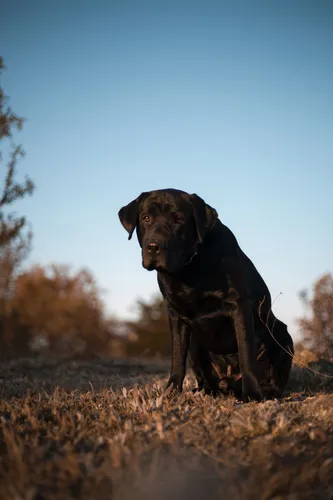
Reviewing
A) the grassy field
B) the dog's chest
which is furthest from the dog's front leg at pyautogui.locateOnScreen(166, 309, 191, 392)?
the grassy field

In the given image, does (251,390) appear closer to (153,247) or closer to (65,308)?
(153,247)

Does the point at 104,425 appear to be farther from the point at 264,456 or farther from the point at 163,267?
the point at 163,267

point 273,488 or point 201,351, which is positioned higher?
point 201,351

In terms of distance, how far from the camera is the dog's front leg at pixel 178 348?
16.3 ft

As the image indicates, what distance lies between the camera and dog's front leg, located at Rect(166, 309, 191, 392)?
4954mm

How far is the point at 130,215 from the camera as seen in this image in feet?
16.1

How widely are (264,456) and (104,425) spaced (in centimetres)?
100

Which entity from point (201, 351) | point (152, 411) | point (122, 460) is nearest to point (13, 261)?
point (201, 351)

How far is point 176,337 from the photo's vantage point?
504cm

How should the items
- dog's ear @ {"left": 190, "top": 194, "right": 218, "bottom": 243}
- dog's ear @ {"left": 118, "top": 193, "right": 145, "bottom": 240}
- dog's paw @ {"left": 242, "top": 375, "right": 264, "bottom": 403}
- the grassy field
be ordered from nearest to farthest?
the grassy field, dog's paw @ {"left": 242, "top": 375, "right": 264, "bottom": 403}, dog's ear @ {"left": 190, "top": 194, "right": 218, "bottom": 243}, dog's ear @ {"left": 118, "top": 193, "right": 145, "bottom": 240}

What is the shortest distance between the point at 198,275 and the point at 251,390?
1.07 m

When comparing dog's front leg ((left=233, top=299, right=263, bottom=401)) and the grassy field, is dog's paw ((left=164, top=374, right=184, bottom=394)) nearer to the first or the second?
dog's front leg ((left=233, top=299, right=263, bottom=401))

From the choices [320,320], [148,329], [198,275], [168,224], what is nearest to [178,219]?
[168,224]

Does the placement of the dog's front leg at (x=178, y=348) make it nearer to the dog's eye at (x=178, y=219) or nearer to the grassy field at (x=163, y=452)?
the dog's eye at (x=178, y=219)
